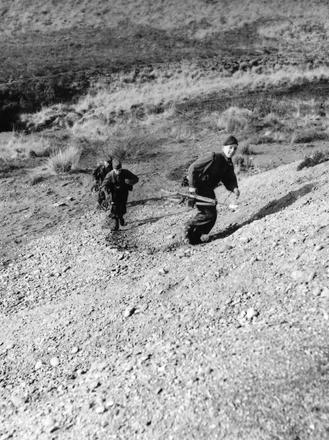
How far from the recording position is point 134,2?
45.6 m

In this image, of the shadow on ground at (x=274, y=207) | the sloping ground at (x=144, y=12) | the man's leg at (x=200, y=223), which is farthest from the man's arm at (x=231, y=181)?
the sloping ground at (x=144, y=12)

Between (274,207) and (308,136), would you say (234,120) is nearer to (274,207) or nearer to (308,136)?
(308,136)

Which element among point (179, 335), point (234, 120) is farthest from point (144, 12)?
point (179, 335)

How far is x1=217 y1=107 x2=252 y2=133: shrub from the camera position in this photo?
17672mm

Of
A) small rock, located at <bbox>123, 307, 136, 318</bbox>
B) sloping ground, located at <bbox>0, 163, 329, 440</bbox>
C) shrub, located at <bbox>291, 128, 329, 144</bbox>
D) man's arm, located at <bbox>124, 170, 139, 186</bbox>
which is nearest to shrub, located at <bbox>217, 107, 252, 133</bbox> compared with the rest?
shrub, located at <bbox>291, 128, 329, 144</bbox>

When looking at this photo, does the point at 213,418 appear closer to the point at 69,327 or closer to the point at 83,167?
the point at 69,327

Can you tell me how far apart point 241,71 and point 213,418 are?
29.0m

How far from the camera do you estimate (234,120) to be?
17938mm

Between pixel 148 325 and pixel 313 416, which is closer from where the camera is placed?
pixel 313 416

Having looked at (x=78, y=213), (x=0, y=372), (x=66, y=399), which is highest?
(x=66, y=399)

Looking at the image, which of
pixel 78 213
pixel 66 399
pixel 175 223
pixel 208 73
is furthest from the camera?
pixel 208 73

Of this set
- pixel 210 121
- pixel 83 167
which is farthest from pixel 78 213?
pixel 210 121

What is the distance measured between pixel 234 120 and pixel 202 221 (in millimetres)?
11169

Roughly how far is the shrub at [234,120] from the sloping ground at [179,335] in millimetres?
9227
